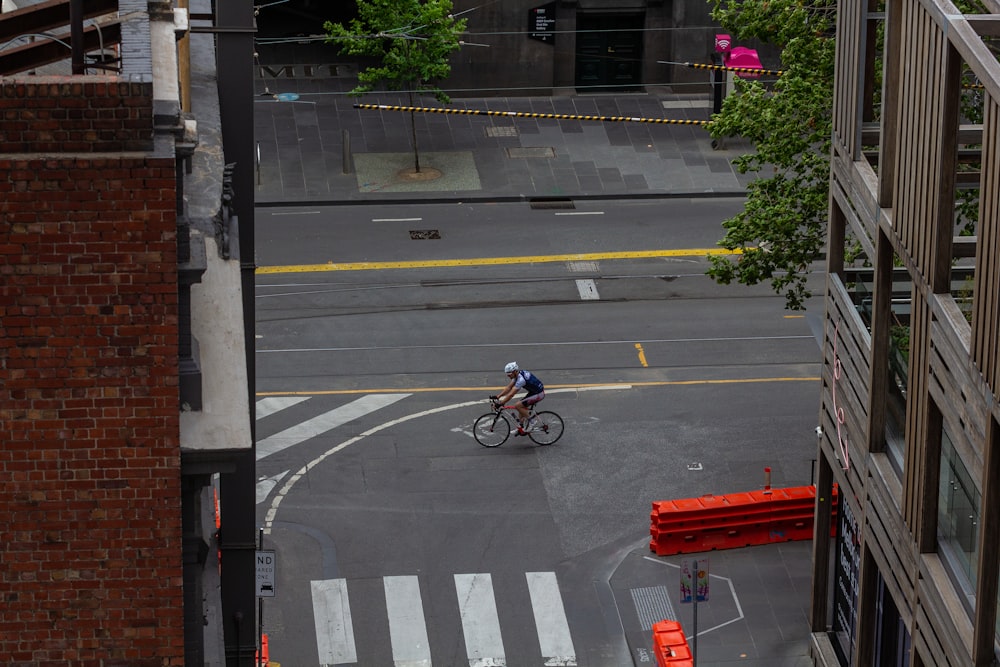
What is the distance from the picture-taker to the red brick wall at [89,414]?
450 inches

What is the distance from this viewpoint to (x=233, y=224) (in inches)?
581

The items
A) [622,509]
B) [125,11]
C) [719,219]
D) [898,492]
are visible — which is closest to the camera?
[125,11]

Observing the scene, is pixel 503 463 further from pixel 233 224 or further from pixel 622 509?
pixel 233 224

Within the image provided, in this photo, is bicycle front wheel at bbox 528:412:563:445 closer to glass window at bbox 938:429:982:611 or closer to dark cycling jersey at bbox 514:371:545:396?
dark cycling jersey at bbox 514:371:545:396

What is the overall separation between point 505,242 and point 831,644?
64.4 feet

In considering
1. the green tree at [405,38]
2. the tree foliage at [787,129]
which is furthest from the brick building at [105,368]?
the green tree at [405,38]

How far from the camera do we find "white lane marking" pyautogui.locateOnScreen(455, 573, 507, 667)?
23.7 meters

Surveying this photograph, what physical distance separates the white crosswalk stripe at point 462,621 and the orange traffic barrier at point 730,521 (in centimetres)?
201

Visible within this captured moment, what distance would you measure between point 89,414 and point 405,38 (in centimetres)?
3313

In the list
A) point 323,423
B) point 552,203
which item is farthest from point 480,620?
point 552,203

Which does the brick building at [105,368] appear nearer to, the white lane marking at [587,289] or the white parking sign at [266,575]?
the white parking sign at [266,575]

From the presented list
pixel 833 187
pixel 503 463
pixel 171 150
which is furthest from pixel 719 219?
pixel 171 150

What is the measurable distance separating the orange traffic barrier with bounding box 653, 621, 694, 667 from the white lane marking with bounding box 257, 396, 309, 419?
11.4m

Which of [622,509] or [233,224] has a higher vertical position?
[233,224]
